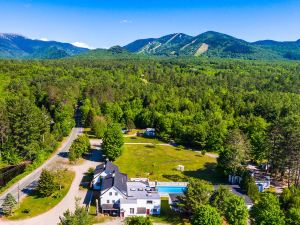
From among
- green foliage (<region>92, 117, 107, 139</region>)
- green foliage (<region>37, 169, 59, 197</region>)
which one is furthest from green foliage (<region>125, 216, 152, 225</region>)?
green foliage (<region>92, 117, 107, 139</region>)

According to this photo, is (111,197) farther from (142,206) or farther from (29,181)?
(29,181)

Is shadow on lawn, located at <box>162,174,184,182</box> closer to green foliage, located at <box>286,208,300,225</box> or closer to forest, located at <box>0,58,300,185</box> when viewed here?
forest, located at <box>0,58,300,185</box>

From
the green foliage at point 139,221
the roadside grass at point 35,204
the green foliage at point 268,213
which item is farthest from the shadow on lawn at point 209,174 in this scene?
the green foliage at point 139,221

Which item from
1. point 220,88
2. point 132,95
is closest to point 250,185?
point 132,95

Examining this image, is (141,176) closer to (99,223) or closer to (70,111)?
(99,223)

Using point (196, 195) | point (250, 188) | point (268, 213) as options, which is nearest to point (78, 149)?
point (196, 195)

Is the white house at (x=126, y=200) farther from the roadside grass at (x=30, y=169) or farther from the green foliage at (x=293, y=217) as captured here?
the green foliage at (x=293, y=217)
